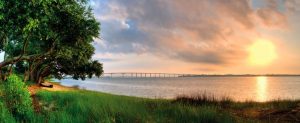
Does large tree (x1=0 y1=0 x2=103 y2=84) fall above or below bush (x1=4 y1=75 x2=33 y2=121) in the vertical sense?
above

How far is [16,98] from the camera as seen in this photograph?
1496 centimetres

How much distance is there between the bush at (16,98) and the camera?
14.3 meters

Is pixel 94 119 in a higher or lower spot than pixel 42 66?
lower

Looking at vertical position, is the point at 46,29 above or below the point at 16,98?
above

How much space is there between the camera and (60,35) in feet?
100

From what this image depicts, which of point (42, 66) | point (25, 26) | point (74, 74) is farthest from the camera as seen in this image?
point (74, 74)

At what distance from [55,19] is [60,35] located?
3983mm

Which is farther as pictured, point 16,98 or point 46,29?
point 46,29

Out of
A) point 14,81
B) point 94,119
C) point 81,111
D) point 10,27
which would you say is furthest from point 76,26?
point 94,119

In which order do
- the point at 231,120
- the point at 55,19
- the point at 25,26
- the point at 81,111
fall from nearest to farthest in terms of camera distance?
1. the point at 231,120
2. the point at 81,111
3. the point at 25,26
4. the point at 55,19

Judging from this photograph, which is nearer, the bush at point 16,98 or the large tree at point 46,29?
the bush at point 16,98

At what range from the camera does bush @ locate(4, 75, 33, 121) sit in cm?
1430

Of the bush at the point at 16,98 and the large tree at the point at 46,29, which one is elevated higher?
the large tree at the point at 46,29

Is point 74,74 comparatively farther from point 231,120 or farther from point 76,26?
point 231,120
